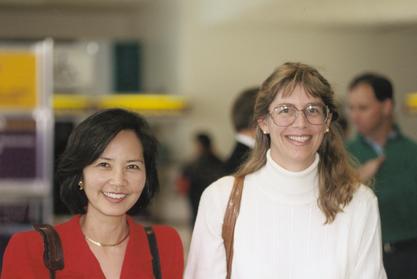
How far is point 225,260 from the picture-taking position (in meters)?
3.55

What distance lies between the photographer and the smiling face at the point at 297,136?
11.5 ft

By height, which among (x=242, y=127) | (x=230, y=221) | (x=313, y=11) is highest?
(x=313, y=11)

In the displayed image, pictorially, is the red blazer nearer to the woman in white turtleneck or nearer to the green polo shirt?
the woman in white turtleneck

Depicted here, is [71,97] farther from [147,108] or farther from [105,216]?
[105,216]

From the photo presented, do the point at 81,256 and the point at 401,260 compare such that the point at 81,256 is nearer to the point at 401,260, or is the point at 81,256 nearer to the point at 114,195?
the point at 114,195

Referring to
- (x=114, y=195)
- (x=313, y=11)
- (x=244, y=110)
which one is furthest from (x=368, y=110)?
(x=313, y=11)

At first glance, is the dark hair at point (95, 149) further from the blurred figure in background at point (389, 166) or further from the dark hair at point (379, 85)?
the dark hair at point (379, 85)

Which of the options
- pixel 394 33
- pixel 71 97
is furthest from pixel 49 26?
pixel 394 33

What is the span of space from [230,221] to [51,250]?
688 millimetres

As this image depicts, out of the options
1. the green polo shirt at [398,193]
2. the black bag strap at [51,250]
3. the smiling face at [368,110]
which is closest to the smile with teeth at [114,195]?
the black bag strap at [51,250]

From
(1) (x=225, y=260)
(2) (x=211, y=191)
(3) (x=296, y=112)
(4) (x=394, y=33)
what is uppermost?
(4) (x=394, y=33)

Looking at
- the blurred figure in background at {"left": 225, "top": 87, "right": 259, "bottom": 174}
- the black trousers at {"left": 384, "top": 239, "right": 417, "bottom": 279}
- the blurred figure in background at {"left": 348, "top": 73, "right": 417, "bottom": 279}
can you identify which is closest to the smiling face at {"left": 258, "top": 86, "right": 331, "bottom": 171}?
the blurred figure in background at {"left": 348, "top": 73, "right": 417, "bottom": 279}

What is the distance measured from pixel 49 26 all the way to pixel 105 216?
1641 cm

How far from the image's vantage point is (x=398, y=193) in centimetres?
517
